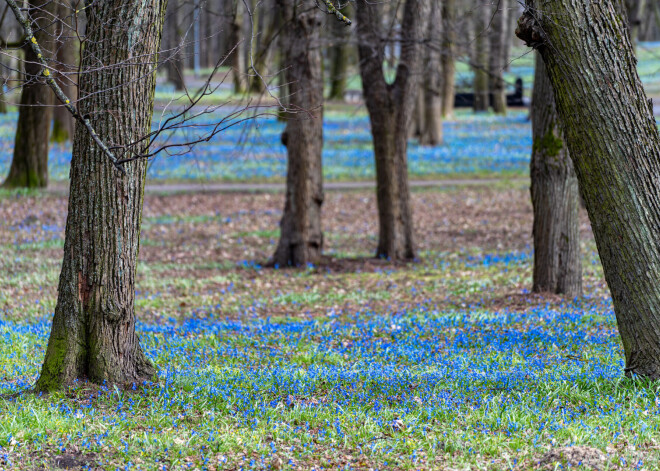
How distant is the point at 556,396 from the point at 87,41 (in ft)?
13.4

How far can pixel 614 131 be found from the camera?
16.4 ft

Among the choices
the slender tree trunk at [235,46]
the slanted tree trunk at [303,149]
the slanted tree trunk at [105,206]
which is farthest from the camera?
the slanted tree trunk at [303,149]

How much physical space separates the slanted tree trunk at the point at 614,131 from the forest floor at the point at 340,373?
0.80 meters

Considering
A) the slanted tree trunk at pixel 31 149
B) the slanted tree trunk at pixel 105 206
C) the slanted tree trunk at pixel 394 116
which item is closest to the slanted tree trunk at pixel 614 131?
the slanted tree trunk at pixel 105 206

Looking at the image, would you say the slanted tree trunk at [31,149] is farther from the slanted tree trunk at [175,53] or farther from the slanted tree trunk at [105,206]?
the slanted tree trunk at [105,206]

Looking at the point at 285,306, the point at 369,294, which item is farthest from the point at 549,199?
the point at 285,306

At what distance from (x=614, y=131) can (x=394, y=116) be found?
790 centimetres

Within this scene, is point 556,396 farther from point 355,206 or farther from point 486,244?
point 355,206

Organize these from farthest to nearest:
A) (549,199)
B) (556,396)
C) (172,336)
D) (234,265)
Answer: (234,265) < (549,199) < (172,336) < (556,396)

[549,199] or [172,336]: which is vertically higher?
[549,199]

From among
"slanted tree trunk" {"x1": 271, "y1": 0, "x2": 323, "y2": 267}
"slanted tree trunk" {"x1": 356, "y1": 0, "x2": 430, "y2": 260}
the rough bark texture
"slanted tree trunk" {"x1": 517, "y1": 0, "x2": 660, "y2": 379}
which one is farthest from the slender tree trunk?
the rough bark texture

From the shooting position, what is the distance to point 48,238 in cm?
1430

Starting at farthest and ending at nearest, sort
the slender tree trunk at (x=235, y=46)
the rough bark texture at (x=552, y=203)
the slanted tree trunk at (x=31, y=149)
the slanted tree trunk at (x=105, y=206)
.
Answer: the slanted tree trunk at (x=31, y=149) → the rough bark texture at (x=552, y=203) → the slanted tree trunk at (x=105, y=206) → the slender tree trunk at (x=235, y=46)

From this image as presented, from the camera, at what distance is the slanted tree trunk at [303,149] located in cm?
1180
